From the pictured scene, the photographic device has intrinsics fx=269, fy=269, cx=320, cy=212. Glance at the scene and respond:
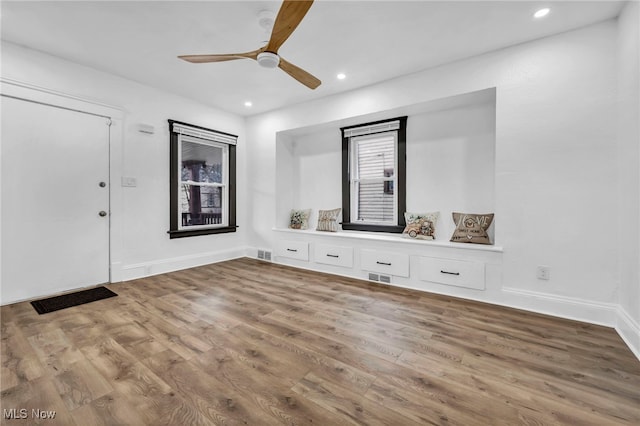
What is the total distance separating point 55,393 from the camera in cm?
150

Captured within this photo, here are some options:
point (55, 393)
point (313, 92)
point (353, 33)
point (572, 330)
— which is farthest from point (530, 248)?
point (55, 393)

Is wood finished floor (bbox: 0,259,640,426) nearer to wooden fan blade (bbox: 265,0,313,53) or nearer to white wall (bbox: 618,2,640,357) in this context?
white wall (bbox: 618,2,640,357)

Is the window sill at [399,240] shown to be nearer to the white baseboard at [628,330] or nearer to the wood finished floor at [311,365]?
the wood finished floor at [311,365]

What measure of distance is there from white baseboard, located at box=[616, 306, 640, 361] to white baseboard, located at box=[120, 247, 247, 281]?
494cm

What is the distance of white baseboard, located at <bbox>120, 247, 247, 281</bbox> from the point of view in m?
3.67

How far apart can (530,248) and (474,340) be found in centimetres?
127

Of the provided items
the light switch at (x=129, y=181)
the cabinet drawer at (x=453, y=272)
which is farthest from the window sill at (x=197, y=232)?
the cabinet drawer at (x=453, y=272)

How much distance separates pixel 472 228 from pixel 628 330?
1.46 m

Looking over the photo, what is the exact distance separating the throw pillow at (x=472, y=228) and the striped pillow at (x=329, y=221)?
5.85ft

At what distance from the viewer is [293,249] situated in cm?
450

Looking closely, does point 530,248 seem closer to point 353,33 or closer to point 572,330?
point 572,330

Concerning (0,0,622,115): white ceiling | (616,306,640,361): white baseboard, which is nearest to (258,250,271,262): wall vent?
(0,0,622,115): white ceiling

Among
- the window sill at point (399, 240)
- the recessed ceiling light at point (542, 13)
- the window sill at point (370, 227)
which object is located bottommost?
the window sill at point (399, 240)

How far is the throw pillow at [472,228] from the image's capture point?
314 cm
